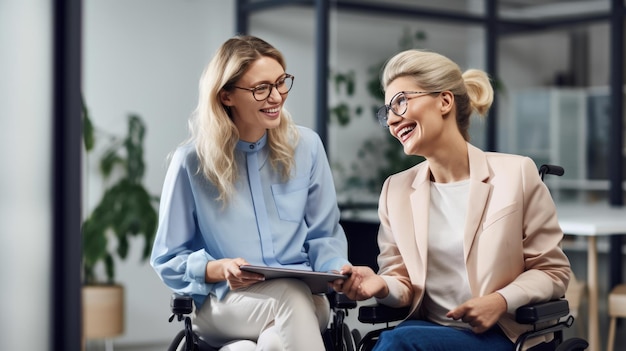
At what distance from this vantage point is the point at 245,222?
7.52 feet

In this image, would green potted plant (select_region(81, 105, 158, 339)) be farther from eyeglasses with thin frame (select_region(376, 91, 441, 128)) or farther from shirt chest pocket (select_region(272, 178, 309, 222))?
eyeglasses with thin frame (select_region(376, 91, 441, 128))

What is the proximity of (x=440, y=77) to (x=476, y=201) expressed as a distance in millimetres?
312

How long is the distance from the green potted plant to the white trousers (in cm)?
273

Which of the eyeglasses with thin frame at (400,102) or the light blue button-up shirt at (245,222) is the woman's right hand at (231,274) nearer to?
the light blue button-up shirt at (245,222)

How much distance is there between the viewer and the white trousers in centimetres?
209

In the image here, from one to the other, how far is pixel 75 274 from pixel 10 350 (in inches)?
8.2

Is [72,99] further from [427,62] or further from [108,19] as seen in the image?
[108,19]

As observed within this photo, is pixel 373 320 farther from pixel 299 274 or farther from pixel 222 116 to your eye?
pixel 222 116

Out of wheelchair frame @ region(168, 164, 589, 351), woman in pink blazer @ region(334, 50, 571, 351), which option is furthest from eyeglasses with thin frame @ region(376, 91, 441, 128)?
wheelchair frame @ region(168, 164, 589, 351)

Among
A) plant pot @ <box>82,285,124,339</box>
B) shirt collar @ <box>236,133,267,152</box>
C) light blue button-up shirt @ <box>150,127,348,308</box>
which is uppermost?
shirt collar @ <box>236,133,267,152</box>

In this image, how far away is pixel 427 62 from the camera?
2.17 m

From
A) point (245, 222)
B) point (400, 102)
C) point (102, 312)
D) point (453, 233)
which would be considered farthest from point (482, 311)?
point (102, 312)

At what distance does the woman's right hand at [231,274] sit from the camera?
210 cm

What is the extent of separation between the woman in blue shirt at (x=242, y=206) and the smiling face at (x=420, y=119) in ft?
1.06
